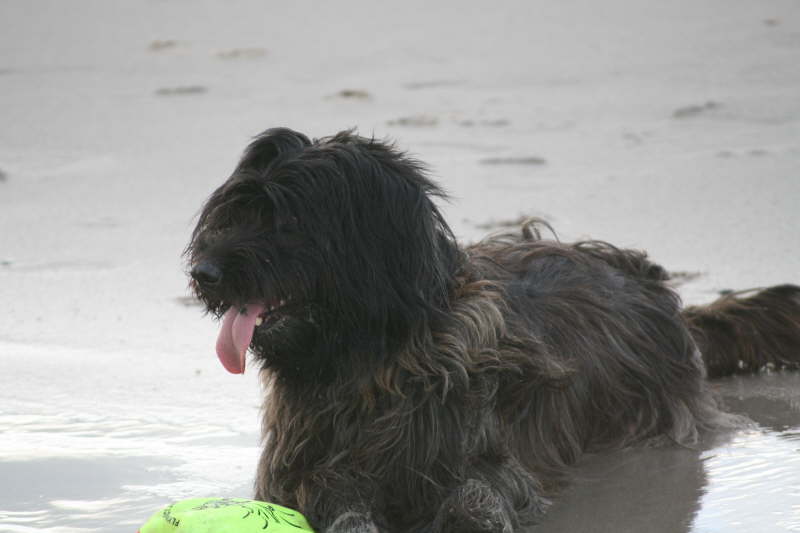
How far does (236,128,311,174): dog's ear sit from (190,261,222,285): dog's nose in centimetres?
39

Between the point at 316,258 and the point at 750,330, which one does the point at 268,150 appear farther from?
the point at 750,330

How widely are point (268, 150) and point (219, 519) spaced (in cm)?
117

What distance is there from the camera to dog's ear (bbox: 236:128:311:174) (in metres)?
4.12

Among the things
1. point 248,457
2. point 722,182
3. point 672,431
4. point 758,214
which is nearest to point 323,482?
point 248,457

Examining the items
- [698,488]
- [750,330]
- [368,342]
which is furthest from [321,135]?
[368,342]

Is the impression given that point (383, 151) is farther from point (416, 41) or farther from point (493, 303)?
point (416, 41)

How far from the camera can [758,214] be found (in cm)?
782

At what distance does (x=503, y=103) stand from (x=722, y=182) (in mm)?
2636

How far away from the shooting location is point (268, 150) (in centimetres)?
414

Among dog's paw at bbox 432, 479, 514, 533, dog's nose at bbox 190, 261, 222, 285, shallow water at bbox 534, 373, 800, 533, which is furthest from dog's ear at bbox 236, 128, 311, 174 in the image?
shallow water at bbox 534, 373, 800, 533

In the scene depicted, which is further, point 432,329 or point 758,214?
point 758,214

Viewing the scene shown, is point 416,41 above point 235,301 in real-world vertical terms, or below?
above

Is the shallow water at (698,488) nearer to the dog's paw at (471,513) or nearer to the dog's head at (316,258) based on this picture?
the dog's paw at (471,513)

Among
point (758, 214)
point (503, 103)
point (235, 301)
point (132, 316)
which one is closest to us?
point (235, 301)
